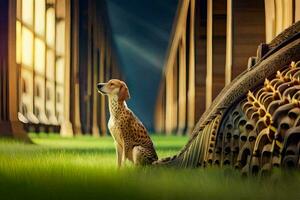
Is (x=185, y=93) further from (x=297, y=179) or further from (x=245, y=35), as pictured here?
(x=297, y=179)

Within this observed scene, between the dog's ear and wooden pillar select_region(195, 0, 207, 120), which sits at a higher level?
wooden pillar select_region(195, 0, 207, 120)

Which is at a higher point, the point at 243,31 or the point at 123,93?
Result: the point at 243,31

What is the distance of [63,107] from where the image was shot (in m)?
22.9

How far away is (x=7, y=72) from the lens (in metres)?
11.0

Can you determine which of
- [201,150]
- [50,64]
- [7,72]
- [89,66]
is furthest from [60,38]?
[201,150]

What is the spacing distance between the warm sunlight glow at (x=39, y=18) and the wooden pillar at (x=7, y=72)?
914 cm

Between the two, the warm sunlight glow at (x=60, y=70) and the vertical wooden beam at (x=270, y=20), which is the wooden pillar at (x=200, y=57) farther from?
the vertical wooden beam at (x=270, y=20)

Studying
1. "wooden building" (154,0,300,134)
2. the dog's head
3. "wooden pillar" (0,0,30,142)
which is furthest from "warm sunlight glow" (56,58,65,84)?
the dog's head

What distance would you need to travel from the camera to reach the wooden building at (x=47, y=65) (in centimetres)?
1114

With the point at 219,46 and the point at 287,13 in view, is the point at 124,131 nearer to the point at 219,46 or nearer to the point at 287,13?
the point at 287,13

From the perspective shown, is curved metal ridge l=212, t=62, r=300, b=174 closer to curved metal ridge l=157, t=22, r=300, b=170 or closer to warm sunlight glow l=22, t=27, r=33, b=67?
curved metal ridge l=157, t=22, r=300, b=170

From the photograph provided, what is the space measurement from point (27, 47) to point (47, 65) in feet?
12.9

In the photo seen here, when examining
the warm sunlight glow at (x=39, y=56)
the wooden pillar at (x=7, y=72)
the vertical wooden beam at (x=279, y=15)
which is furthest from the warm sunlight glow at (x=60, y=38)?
the vertical wooden beam at (x=279, y=15)

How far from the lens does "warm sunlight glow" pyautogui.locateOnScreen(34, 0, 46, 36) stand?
802 inches
